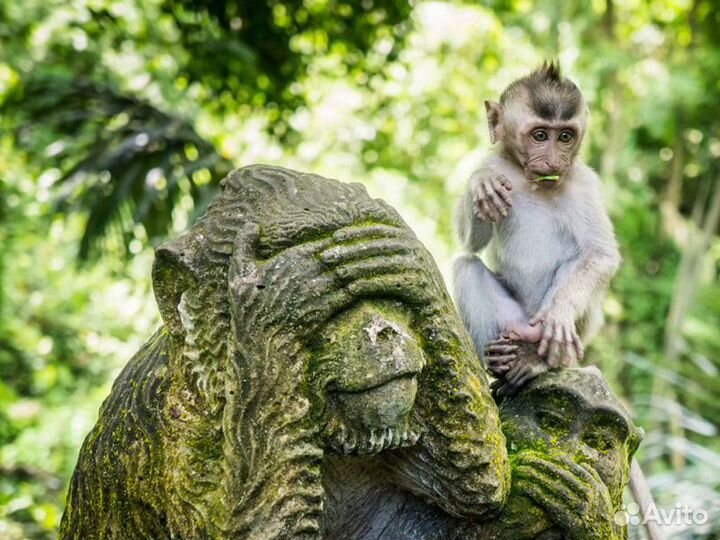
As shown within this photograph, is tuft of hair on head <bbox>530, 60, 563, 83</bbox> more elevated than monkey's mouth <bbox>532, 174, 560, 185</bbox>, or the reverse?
tuft of hair on head <bbox>530, 60, 563, 83</bbox>

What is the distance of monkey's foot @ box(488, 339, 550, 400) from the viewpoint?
2.33 metres

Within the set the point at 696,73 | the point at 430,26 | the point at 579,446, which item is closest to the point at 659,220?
the point at 696,73

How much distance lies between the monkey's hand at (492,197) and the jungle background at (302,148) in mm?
903

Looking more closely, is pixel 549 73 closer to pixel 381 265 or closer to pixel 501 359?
pixel 501 359

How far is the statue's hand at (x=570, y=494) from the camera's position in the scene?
187cm

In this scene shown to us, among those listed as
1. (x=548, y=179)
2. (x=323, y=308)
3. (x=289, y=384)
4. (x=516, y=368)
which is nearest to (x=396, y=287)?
(x=323, y=308)

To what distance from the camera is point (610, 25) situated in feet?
30.2

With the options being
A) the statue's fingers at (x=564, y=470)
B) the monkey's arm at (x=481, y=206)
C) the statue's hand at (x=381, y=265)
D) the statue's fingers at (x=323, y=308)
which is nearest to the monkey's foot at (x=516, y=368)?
the statue's fingers at (x=564, y=470)

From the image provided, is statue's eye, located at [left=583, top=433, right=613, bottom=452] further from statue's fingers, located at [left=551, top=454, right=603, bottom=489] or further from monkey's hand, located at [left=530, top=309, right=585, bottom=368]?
monkey's hand, located at [left=530, top=309, right=585, bottom=368]

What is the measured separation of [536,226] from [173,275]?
1760 millimetres

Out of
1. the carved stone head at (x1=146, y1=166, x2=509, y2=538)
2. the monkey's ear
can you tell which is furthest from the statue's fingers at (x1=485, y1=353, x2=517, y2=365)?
the monkey's ear

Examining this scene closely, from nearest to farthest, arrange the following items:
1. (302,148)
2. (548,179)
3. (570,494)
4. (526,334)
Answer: (570,494) < (526,334) < (548,179) < (302,148)

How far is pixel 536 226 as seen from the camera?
3.23 m

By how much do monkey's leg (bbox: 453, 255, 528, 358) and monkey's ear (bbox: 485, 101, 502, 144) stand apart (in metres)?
0.54
